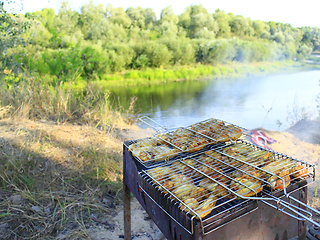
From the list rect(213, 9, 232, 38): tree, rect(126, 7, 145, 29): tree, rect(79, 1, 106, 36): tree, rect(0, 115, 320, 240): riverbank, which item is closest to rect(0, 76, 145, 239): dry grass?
rect(0, 115, 320, 240): riverbank

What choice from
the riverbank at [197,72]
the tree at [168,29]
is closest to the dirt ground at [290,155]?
the riverbank at [197,72]

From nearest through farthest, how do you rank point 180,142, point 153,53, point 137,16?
point 180,142 → point 153,53 → point 137,16

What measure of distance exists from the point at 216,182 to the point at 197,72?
709 inches

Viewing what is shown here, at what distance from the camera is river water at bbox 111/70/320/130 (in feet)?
22.6

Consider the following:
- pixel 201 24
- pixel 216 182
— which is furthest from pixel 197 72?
pixel 216 182

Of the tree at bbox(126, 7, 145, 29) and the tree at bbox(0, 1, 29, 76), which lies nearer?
the tree at bbox(0, 1, 29, 76)

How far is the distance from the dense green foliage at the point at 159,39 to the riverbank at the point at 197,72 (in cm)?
56

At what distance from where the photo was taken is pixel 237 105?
912cm

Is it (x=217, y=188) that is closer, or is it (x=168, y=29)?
(x=217, y=188)

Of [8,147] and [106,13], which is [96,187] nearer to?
[8,147]

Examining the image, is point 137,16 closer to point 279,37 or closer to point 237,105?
point 279,37

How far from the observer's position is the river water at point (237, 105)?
689cm

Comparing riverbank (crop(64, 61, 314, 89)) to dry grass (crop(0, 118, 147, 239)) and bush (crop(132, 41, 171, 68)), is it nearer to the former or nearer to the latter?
bush (crop(132, 41, 171, 68))

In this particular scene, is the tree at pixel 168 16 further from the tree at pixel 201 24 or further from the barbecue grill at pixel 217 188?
the barbecue grill at pixel 217 188
